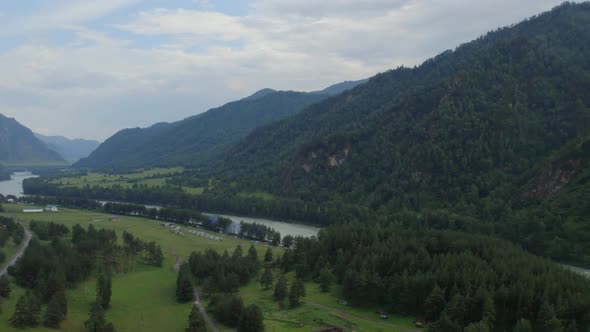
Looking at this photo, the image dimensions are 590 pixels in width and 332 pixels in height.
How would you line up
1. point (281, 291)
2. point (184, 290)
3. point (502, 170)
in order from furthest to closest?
point (502, 170) → point (184, 290) → point (281, 291)

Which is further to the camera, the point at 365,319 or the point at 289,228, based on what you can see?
the point at 289,228

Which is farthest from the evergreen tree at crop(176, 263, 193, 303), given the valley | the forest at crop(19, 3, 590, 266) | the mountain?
the mountain

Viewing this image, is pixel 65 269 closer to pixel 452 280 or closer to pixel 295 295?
pixel 295 295

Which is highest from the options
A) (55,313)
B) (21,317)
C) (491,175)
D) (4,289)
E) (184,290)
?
(491,175)

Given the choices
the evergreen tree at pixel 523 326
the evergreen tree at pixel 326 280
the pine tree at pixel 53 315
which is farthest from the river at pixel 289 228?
the evergreen tree at pixel 523 326

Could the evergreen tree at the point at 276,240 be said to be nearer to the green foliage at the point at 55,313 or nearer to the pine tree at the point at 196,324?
the pine tree at the point at 196,324

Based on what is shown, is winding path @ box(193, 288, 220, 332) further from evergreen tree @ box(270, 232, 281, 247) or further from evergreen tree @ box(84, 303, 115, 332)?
evergreen tree @ box(270, 232, 281, 247)

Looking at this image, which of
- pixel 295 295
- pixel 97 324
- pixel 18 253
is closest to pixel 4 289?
pixel 97 324

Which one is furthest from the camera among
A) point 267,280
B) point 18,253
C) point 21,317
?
point 18,253

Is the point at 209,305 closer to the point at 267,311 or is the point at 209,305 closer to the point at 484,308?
the point at 267,311
